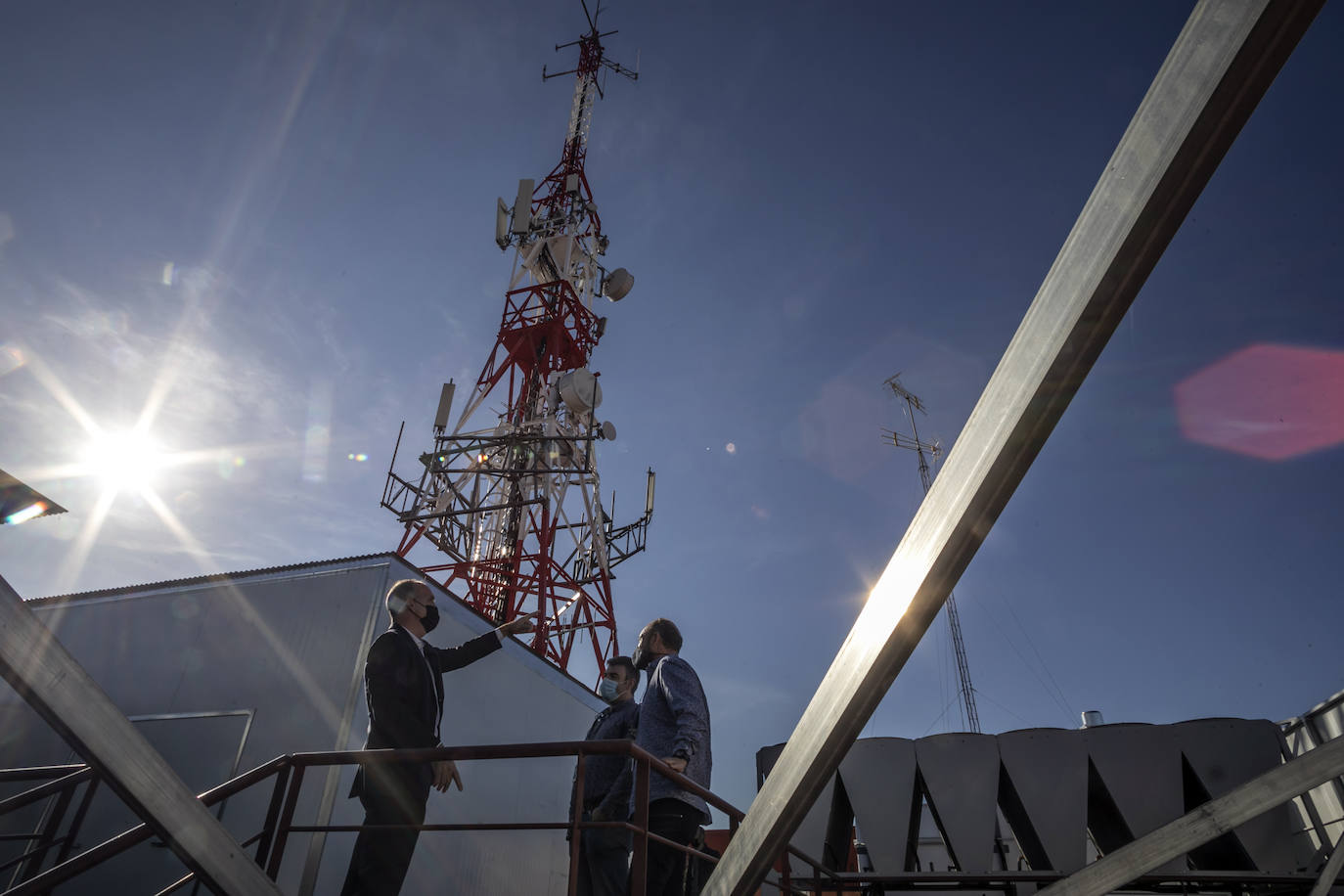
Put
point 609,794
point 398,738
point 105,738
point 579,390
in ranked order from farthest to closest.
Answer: point 579,390
point 609,794
point 398,738
point 105,738

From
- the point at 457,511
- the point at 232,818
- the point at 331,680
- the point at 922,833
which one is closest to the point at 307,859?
the point at 232,818

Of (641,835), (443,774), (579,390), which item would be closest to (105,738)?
(641,835)

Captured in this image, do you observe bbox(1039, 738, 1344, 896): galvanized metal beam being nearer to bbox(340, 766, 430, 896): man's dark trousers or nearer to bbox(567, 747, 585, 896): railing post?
bbox(567, 747, 585, 896): railing post

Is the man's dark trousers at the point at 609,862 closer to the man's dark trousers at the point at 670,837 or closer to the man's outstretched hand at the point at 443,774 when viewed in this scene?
the man's dark trousers at the point at 670,837

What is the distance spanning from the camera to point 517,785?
6.32m

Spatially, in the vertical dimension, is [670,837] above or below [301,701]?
below

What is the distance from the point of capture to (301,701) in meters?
5.36

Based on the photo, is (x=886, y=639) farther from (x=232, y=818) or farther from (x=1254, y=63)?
(x=232, y=818)

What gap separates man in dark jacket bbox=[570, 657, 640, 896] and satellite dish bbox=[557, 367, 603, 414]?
9959 mm

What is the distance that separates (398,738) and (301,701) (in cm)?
196

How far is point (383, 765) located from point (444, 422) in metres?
11.4

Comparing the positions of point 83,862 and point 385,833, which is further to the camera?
point 385,833

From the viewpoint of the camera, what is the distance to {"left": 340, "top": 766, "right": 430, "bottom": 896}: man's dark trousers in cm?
351

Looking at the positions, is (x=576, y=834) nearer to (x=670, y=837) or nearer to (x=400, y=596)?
(x=670, y=837)
